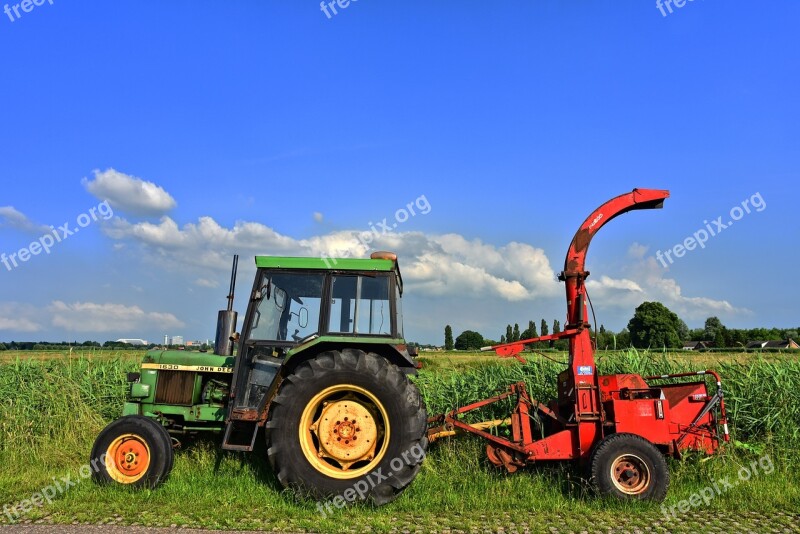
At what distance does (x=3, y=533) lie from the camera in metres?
4.30

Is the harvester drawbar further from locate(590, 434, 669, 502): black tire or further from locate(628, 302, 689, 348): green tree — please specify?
locate(628, 302, 689, 348): green tree

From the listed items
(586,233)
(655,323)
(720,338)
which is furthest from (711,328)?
(586,233)

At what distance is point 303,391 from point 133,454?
2032 millimetres

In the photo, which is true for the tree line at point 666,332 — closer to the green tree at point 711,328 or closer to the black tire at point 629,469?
the green tree at point 711,328

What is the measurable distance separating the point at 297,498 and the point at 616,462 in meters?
3.18

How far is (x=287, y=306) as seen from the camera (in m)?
5.81

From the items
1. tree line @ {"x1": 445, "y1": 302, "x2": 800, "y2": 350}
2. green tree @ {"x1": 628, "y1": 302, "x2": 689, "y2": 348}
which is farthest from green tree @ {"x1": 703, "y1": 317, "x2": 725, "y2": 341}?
green tree @ {"x1": 628, "y1": 302, "x2": 689, "y2": 348}

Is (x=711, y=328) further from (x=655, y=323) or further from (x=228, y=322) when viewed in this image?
(x=228, y=322)

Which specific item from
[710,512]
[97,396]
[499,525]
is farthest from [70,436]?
[710,512]

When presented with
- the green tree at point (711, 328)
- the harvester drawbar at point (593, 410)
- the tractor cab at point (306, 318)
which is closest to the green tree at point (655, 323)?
the green tree at point (711, 328)

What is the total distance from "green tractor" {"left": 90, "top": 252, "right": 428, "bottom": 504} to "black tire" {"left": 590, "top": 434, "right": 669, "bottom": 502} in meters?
1.79

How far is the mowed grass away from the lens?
4.73 meters

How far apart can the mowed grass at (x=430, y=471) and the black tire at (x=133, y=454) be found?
6.4 inches

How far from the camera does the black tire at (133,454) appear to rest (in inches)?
213
